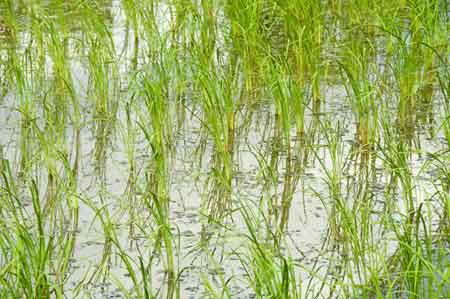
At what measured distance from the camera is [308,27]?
3914mm

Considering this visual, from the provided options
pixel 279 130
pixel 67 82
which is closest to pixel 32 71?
pixel 67 82

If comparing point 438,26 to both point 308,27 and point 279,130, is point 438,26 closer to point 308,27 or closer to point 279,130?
point 308,27

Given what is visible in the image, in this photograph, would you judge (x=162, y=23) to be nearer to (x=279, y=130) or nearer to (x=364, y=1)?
(x=364, y=1)

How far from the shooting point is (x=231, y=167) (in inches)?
120

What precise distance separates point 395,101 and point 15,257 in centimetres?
184

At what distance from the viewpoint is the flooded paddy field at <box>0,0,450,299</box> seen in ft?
7.79

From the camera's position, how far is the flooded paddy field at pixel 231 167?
7.79 feet

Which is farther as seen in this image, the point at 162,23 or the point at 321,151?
the point at 162,23

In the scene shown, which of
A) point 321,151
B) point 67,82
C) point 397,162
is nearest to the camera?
point 397,162

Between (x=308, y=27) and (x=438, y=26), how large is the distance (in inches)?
19.4

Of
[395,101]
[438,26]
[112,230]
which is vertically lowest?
[112,230]

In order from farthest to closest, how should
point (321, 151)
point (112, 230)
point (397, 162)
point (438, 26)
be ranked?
point (438, 26) < point (321, 151) < point (397, 162) < point (112, 230)

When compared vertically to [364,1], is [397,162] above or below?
below

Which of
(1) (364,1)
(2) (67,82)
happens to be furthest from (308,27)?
(2) (67,82)
